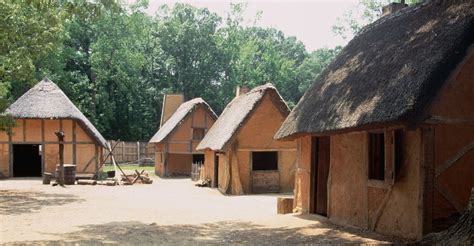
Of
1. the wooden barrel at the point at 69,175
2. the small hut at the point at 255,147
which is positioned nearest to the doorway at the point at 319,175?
the small hut at the point at 255,147

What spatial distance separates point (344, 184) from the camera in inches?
466

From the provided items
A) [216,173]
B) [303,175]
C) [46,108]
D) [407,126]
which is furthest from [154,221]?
[46,108]

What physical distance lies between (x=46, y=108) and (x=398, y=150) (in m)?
23.5

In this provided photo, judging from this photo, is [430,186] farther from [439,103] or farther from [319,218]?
[319,218]

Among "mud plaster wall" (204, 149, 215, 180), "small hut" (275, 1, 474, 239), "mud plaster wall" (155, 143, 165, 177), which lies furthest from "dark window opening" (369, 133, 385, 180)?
"mud plaster wall" (155, 143, 165, 177)

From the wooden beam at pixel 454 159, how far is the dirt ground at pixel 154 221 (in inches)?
64.7

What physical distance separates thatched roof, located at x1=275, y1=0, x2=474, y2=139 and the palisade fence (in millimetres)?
29865

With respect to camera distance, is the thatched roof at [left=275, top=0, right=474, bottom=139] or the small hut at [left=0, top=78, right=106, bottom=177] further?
the small hut at [left=0, top=78, right=106, bottom=177]

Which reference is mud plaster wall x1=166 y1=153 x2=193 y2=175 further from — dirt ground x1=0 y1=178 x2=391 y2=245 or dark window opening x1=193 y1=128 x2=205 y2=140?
dirt ground x1=0 y1=178 x2=391 y2=245

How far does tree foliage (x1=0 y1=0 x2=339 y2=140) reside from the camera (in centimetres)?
4675

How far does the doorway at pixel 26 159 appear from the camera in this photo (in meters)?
34.9

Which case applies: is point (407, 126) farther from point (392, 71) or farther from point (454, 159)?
point (392, 71)

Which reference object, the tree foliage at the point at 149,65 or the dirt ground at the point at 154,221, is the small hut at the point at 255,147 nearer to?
the dirt ground at the point at 154,221

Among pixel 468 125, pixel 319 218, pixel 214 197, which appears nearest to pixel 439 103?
pixel 468 125
